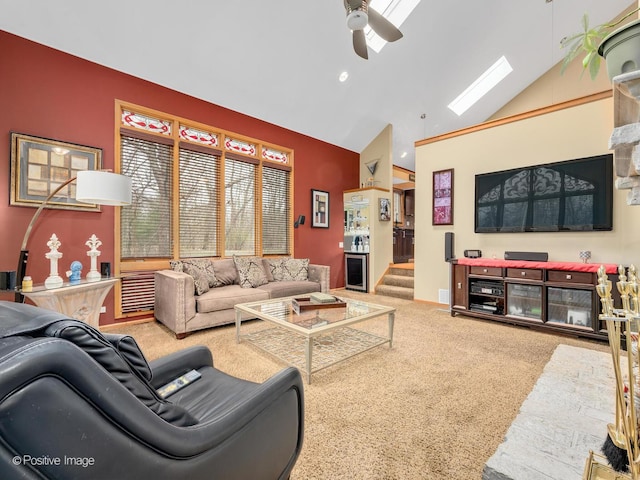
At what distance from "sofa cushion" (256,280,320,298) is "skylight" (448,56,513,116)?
472cm

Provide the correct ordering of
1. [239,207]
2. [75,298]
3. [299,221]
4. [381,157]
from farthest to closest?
1. [381,157]
2. [299,221]
3. [239,207]
4. [75,298]

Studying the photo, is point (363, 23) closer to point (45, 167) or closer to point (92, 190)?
point (92, 190)

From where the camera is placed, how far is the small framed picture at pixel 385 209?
5.95m

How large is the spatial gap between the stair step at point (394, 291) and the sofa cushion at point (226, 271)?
2902 mm

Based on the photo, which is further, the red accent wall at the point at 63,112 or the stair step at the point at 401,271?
the stair step at the point at 401,271

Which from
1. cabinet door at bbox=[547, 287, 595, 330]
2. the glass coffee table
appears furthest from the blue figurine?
cabinet door at bbox=[547, 287, 595, 330]

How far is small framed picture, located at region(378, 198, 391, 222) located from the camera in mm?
5953

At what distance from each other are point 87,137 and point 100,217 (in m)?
0.92

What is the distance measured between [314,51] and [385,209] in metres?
3.19

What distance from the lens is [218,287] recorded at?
150 inches

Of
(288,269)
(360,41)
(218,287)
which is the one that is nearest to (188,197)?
(218,287)

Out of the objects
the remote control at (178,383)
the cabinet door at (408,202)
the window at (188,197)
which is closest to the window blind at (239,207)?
the window at (188,197)

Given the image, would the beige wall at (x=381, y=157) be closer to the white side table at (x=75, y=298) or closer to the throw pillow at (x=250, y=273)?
the throw pillow at (x=250, y=273)

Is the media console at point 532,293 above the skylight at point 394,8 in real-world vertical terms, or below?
below
